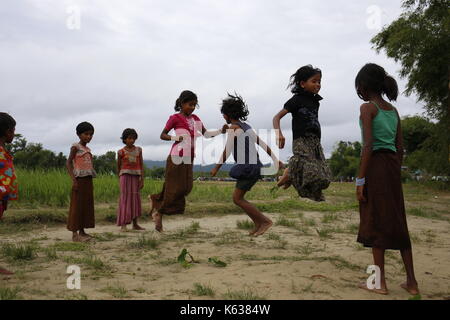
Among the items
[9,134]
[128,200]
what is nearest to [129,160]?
[128,200]

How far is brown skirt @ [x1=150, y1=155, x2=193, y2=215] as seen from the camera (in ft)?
20.5

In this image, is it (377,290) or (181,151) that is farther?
(181,151)

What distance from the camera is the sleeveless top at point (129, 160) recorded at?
7383 millimetres

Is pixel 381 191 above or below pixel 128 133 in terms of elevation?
below

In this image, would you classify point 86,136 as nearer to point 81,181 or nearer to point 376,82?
point 81,181

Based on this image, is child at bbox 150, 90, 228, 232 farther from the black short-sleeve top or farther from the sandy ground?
the black short-sleeve top

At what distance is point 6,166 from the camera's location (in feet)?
13.5

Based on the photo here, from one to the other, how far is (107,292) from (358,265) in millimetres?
2537

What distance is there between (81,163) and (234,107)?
242 centimetres

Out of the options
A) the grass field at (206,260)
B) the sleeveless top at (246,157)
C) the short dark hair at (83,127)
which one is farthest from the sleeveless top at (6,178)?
the sleeveless top at (246,157)

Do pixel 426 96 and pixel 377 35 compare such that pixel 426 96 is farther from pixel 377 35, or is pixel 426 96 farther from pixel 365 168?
pixel 365 168

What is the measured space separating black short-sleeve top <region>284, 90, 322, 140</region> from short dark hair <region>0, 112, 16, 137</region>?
2849 millimetres

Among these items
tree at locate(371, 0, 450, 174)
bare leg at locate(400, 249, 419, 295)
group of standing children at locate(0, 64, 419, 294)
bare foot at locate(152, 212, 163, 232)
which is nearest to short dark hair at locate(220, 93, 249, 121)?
group of standing children at locate(0, 64, 419, 294)

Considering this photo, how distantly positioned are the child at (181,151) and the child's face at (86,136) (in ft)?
3.75
